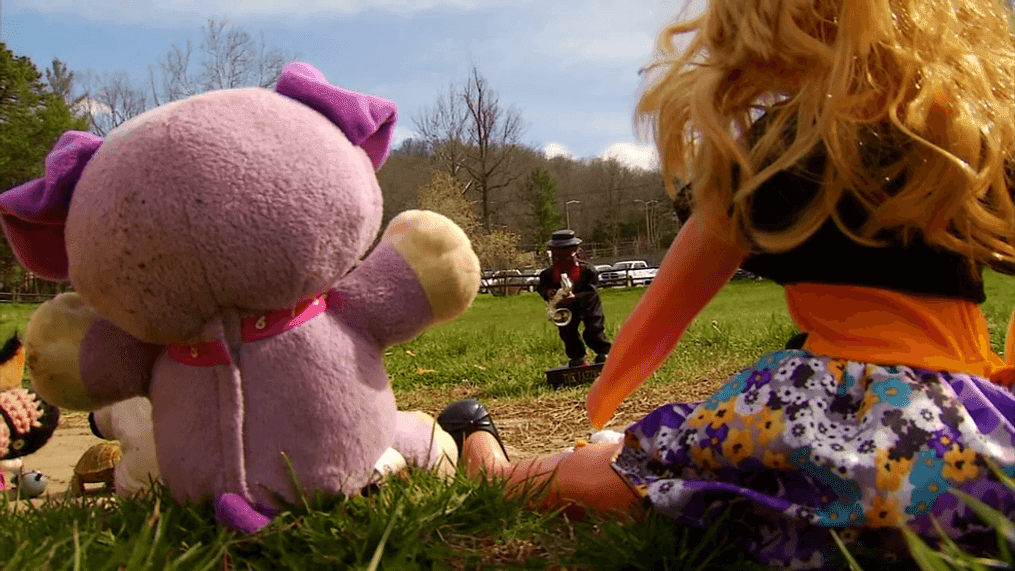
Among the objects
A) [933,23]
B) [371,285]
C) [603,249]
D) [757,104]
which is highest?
[933,23]

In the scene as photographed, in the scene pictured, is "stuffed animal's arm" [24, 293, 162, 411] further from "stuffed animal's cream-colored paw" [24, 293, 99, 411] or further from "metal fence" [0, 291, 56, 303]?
"metal fence" [0, 291, 56, 303]

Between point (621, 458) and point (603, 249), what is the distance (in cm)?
5675

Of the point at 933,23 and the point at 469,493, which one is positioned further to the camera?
the point at 469,493

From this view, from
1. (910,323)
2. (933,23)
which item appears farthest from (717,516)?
(933,23)

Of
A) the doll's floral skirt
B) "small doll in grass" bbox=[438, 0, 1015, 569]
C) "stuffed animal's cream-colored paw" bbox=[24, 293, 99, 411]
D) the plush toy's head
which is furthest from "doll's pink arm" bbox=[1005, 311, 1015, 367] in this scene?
"stuffed animal's cream-colored paw" bbox=[24, 293, 99, 411]

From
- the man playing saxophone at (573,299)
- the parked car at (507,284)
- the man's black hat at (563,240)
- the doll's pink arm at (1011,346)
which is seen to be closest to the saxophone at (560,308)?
the man playing saxophone at (573,299)

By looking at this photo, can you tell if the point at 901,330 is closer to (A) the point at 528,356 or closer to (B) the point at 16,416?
(B) the point at 16,416

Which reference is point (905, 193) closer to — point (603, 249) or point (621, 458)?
point (621, 458)

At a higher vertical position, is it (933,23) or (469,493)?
(933,23)

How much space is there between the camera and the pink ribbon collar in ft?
5.24

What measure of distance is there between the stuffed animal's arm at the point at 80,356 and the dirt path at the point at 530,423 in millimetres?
1225

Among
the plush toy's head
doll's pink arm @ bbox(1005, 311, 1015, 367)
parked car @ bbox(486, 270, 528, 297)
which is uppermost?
the plush toy's head

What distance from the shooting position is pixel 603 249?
57906 mm

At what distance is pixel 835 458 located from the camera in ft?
4.25
